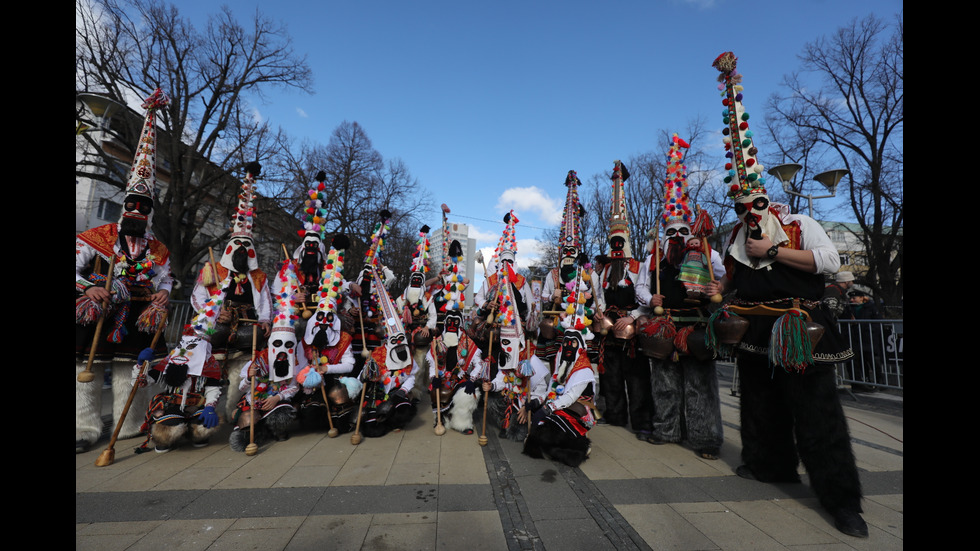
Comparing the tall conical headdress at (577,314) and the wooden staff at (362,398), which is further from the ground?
the tall conical headdress at (577,314)

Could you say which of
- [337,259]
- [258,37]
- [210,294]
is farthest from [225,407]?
[258,37]

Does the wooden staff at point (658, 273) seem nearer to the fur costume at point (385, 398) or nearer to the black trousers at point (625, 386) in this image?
the black trousers at point (625, 386)

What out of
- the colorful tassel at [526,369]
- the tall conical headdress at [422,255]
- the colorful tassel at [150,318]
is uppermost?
the tall conical headdress at [422,255]

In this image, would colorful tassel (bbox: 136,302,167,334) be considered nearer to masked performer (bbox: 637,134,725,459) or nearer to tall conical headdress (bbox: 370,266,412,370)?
tall conical headdress (bbox: 370,266,412,370)

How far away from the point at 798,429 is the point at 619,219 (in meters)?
2.97

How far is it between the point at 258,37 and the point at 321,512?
17.1 meters

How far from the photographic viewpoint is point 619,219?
198 inches

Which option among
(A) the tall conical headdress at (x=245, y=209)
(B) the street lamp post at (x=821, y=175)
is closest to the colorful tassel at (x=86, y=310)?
(A) the tall conical headdress at (x=245, y=209)

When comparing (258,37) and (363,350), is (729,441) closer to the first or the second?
(363,350)

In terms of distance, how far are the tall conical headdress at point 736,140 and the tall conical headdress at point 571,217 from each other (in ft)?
7.28

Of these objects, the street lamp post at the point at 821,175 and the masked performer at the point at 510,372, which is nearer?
the masked performer at the point at 510,372

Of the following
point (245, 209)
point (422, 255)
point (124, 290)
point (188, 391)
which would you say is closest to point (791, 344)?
point (422, 255)

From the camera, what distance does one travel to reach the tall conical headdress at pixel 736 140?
2904mm
